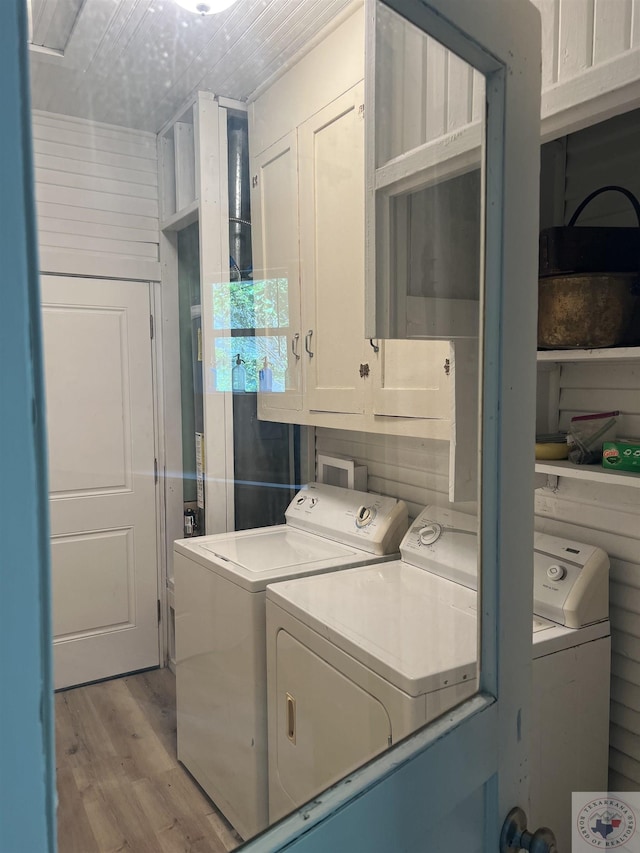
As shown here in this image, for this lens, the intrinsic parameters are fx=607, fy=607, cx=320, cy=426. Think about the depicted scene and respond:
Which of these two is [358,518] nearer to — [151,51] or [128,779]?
[128,779]

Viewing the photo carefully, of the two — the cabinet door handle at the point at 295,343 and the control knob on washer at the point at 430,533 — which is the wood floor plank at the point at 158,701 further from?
the cabinet door handle at the point at 295,343

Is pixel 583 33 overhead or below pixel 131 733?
overhead

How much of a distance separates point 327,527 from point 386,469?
252 millimetres

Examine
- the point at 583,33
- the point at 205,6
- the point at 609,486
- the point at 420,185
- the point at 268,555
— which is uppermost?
the point at 583,33

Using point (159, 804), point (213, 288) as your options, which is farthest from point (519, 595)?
point (213, 288)

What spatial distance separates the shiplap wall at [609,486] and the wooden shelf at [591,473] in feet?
0.50

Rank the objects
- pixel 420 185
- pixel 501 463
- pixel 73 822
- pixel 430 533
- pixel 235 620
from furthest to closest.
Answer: pixel 430 533 → pixel 235 620 → pixel 420 185 → pixel 501 463 → pixel 73 822

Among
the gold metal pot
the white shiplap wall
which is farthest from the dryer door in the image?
the gold metal pot

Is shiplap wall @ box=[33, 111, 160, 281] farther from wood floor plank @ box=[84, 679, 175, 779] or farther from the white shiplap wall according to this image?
the white shiplap wall

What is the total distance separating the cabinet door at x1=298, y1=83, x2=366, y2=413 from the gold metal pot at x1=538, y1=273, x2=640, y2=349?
536mm

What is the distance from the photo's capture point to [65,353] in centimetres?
66

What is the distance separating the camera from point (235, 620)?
1361 mm

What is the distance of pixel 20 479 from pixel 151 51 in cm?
81

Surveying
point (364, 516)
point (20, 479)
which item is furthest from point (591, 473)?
point (20, 479)
